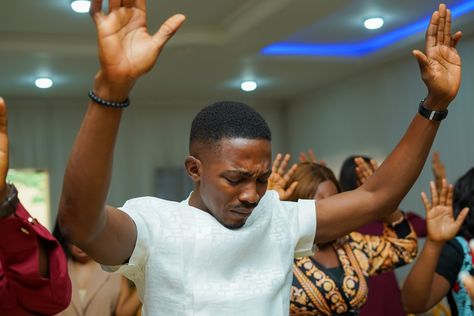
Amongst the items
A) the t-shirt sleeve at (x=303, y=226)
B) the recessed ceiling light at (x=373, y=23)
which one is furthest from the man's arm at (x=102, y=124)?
the recessed ceiling light at (x=373, y=23)

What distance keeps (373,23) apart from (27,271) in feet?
14.1

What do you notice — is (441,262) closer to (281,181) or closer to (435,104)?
(281,181)

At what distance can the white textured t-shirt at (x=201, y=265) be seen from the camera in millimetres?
1284

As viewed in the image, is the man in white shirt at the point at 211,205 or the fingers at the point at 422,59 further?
the fingers at the point at 422,59

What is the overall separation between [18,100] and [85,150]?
6.73m

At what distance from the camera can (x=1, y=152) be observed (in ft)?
3.75

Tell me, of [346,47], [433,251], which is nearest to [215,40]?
[346,47]

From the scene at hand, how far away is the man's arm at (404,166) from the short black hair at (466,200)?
3.60 ft

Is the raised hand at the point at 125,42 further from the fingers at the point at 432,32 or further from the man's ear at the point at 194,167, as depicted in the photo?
the fingers at the point at 432,32

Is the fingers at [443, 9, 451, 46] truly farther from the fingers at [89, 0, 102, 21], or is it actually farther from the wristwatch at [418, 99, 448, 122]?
the fingers at [89, 0, 102, 21]

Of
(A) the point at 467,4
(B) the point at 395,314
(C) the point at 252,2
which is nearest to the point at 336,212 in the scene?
(B) the point at 395,314

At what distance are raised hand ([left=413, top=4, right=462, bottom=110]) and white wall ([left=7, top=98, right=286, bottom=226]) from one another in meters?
6.40

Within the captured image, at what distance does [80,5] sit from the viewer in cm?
439

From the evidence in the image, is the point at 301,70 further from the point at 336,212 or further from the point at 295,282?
the point at 336,212
